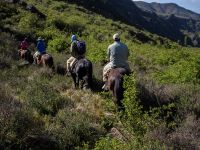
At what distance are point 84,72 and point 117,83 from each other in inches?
105

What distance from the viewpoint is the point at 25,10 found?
42625mm

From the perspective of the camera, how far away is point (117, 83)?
11.5m

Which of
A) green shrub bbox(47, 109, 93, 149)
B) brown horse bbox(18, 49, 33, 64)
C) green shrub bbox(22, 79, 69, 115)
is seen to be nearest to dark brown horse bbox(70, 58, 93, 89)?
green shrub bbox(22, 79, 69, 115)

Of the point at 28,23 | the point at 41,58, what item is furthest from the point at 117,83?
the point at 28,23

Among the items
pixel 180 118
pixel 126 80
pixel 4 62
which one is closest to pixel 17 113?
pixel 126 80

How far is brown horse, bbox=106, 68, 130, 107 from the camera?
447 inches

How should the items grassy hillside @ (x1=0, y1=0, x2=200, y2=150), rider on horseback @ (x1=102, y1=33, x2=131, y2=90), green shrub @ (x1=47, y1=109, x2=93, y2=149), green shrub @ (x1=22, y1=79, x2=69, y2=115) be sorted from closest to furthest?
grassy hillside @ (x1=0, y1=0, x2=200, y2=150)
green shrub @ (x1=47, y1=109, x2=93, y2=149)
green shrub @ (x1=22, y1=79, x2=69, y2=115)
rider on horseback @ (x1=102, y1=33, x2=131, y2=90)

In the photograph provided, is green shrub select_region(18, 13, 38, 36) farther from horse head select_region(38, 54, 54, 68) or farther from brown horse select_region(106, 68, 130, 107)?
brown horse select_region(106, 68, 130, 107)

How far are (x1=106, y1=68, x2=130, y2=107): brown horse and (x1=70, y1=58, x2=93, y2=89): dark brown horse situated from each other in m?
1.51

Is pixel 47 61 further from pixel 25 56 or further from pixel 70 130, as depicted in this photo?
pixel 70 130

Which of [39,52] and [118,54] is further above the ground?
[118,54]

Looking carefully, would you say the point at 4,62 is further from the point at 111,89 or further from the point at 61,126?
the point at 61,126

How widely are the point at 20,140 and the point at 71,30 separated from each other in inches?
1371

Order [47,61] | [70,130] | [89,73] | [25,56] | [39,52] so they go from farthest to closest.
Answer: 1. [25,56]
2. [39,52]
3. [47,61]
4. [89,73]
5. [70,130]
